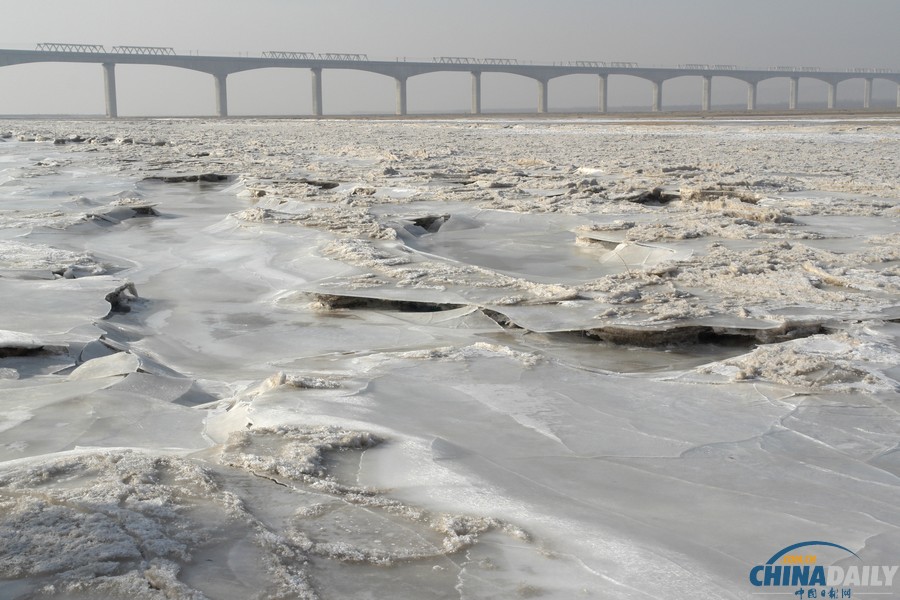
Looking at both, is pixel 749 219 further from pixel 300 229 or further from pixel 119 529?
pixel 119 529

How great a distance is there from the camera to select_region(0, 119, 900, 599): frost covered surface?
1.76m

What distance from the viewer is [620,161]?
12750 millimetres

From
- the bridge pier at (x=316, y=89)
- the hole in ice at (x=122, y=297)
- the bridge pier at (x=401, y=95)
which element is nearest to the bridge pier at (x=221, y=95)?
the bridge pier at (x=316, y=89)

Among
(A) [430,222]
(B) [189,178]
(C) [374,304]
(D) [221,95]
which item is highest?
(D) [221,95]

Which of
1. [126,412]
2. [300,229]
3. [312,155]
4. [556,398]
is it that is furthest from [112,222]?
[312,155]

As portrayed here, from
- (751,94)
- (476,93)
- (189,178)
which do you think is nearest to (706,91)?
(751,94)

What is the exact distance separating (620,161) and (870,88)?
289ft

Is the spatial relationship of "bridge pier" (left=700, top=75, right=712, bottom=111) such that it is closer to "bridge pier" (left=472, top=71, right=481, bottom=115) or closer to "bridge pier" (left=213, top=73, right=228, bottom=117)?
"bridge pier" (left=472, top=71, right=481, bottom=115)

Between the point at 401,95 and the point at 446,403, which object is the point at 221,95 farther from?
the point at 446,403

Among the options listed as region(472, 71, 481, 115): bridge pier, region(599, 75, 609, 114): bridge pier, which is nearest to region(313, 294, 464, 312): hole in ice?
region(472, 71, 481, 115): bridge pier

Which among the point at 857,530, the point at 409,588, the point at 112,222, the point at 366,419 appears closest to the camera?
the point at 409,588

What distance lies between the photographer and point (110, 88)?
2559 inches

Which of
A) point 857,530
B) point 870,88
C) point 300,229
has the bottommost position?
point 857,530

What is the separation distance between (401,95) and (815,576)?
240ft
